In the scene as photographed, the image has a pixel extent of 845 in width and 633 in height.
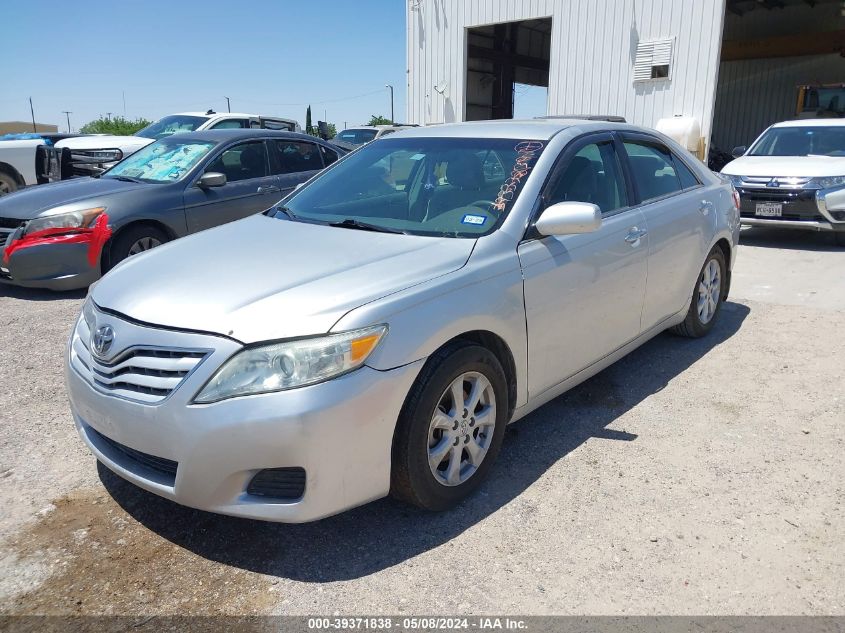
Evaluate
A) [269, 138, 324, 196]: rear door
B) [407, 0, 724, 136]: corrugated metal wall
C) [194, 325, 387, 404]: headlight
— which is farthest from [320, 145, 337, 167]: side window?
[407, 0, 724, 136]: corrugated metal wall

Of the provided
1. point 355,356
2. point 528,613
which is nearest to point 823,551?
point 528,613

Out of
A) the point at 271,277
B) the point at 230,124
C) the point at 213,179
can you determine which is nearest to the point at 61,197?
the point at 213,179

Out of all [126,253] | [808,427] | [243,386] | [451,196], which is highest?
[451,196]

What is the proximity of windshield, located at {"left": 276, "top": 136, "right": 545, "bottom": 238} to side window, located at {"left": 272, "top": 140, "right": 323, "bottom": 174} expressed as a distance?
378 cm

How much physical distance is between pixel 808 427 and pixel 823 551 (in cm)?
125

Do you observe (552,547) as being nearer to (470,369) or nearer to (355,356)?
(470,369)

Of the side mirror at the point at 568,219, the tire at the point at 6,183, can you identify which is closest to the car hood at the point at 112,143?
the tire at the point at 6,183

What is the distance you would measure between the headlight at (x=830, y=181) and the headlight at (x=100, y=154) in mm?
9894

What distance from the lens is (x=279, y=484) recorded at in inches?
95.9

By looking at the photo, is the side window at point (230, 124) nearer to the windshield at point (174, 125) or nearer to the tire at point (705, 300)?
the windshield at point (174, 125)

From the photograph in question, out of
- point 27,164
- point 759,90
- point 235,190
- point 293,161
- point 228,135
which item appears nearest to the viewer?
point 235,190

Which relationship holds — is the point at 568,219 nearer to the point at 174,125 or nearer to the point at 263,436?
the point at 263,436

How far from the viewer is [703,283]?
4996 mm

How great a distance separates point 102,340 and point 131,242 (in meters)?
4.20
